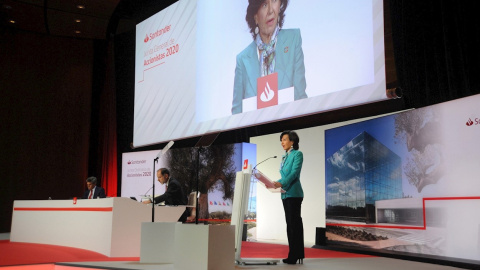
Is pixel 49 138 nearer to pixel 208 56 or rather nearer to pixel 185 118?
pixel 185 118

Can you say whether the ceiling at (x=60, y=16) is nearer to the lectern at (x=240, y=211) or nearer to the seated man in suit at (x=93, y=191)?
the seated man in suit at (x=93, y=191)

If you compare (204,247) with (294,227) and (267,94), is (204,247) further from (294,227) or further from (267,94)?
(267,94)

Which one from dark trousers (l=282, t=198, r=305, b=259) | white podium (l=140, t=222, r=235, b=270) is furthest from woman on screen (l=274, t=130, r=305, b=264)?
white podium (l=140, t=222, r=235, b=270)

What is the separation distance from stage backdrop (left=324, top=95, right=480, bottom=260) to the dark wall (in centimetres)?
673

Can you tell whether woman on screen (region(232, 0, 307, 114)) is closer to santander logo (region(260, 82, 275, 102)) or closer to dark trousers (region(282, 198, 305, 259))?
santander logo (region(260, 82, 275, 102))

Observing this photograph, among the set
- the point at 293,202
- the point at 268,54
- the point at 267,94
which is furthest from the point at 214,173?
the point at 293,202

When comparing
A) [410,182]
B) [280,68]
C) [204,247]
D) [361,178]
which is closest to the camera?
[204,247]

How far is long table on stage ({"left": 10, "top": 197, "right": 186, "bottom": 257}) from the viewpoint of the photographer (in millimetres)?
5141

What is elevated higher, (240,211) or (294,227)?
(240,211)

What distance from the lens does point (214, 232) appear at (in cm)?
331

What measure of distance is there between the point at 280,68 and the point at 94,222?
112 inches

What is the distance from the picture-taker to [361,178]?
20.0 ft

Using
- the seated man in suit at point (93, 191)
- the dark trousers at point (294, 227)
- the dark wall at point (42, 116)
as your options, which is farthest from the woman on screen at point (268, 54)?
the dark wall at point (42, 116)

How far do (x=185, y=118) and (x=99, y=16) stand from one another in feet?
13.2
